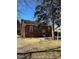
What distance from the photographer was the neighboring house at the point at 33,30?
182 cm

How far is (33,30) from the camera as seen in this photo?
1850 mm

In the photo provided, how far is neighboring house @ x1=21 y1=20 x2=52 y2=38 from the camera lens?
182cm

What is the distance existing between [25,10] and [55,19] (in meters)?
0.36

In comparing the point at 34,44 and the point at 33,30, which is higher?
the point at 33,30

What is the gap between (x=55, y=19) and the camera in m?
1.89

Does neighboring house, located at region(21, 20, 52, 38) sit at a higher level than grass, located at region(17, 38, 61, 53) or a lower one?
higher

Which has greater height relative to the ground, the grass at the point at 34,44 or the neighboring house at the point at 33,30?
the neighboring house at the point at 33,30
